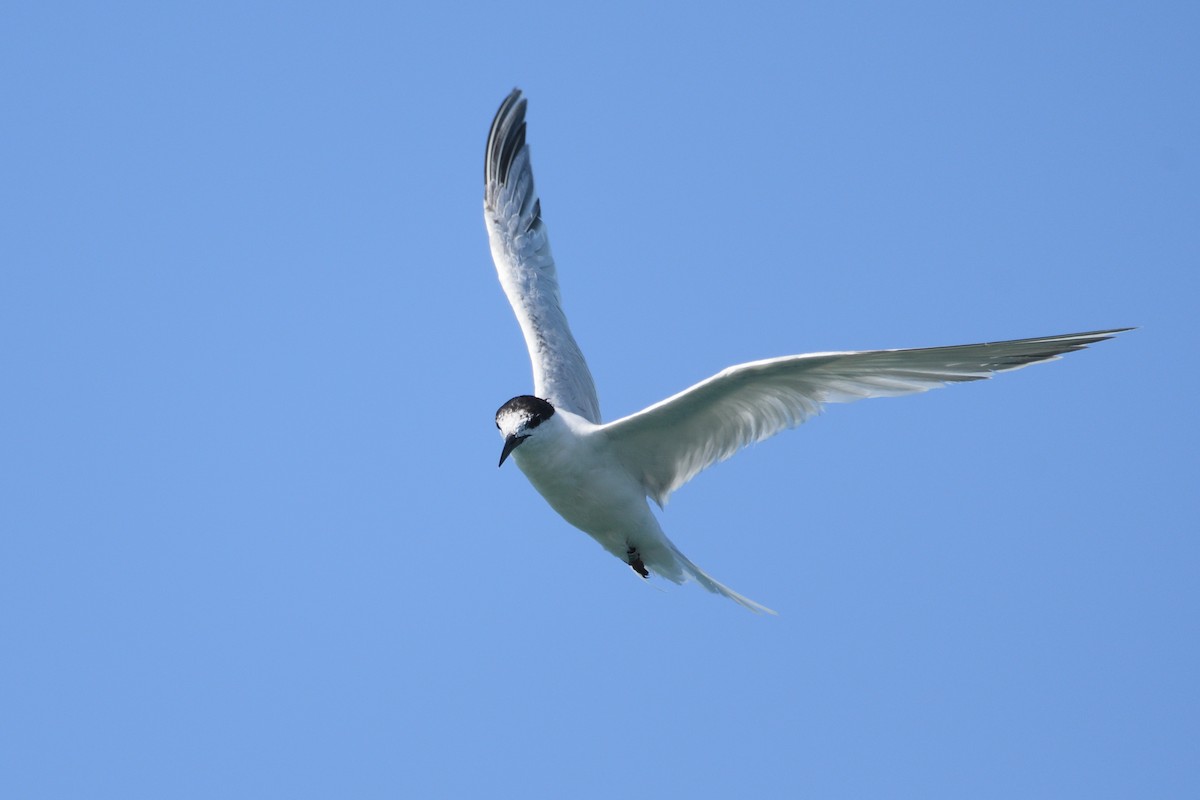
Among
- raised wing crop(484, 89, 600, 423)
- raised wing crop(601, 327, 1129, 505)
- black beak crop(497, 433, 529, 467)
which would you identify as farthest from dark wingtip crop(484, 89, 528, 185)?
black beak crop(497, 433, 529, 467)

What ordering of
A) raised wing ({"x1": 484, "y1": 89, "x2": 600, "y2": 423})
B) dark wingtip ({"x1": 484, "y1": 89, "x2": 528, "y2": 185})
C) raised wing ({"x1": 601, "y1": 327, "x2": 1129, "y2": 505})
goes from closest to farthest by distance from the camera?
raised wing ({"x1": 601, "y1": 327, "x2": 1129, "y2": 505}), raised wing ({"x1": 484, "y1": 89, "x2": 600, "y2": 423}), dark wingtip ({"x1": 484, "y1": 89, "x2": 528, "y2": 185})

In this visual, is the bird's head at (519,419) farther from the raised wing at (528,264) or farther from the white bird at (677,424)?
the raised wing at (528,264)

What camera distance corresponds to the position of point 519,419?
761cm

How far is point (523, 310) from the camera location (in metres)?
9.99

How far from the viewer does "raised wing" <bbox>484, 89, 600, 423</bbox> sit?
938 centimetres

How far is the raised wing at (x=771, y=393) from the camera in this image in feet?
23.2

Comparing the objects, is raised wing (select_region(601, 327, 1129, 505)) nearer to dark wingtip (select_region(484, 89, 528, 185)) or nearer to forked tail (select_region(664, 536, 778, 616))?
forked tail (select_region(664, 536, 778, 616))

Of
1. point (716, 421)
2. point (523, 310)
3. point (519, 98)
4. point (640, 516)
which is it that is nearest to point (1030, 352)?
point (716, 421)

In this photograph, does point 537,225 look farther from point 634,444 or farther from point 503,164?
point 634,444

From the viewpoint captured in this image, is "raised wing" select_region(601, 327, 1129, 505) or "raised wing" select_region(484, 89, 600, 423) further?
"raised wing" select_region(484, 89, 600, 423)

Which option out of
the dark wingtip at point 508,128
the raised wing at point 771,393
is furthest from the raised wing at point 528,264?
the raised wing at point 771,393

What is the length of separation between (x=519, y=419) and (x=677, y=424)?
0.95 meters

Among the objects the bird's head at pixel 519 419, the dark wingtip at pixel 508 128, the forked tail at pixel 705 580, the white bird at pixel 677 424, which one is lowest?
the forked tail at pixel 705 580

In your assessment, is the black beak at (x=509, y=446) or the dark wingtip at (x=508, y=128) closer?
the black beak at (x=509, y=446)
